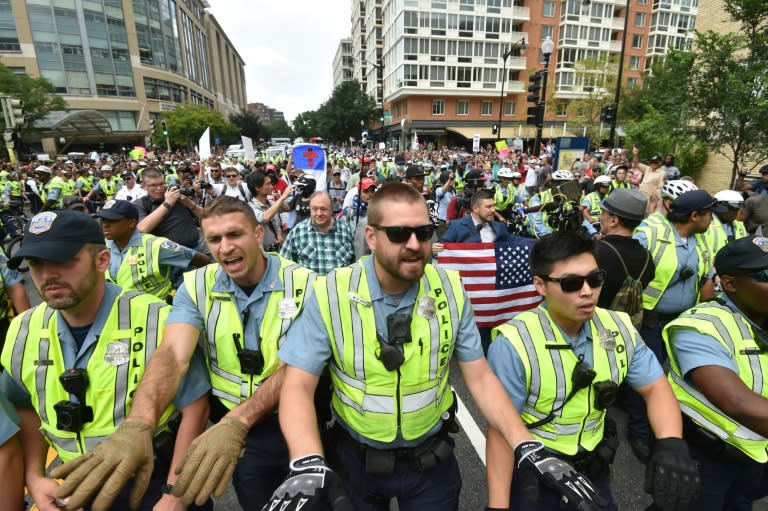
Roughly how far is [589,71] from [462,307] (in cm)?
3898

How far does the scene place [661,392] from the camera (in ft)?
6.15

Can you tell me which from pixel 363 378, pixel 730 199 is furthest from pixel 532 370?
pixel 730 199

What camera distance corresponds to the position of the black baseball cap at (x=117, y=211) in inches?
130

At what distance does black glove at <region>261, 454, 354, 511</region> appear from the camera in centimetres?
136

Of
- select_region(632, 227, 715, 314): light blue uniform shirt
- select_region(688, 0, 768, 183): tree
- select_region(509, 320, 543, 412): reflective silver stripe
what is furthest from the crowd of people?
select_region(688, 0, 768, 183): tree

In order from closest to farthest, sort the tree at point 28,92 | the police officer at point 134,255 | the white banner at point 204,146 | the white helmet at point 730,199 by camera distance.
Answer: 1. the police officer at point 134,255
2. the white helmet at point 730,199
3. the white banner at point 204,146
4. the tree at point 28,92

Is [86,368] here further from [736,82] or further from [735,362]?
[736,82]

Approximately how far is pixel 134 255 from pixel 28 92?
48.2 meters

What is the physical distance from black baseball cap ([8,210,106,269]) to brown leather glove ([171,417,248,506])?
3.44ft

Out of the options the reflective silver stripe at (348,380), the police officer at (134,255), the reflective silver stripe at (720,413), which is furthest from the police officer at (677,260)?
the police officer at (134,255)

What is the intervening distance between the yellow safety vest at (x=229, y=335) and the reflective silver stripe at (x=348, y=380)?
1.25 ft

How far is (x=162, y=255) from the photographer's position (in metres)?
3.53

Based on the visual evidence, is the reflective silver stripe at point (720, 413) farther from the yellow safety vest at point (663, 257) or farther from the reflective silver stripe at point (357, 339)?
the reflective silver stripe at point (357, 339)

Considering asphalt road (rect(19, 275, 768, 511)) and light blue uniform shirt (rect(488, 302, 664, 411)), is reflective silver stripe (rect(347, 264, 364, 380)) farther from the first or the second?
asphalt road (rect(19, 275, 768, 511))
